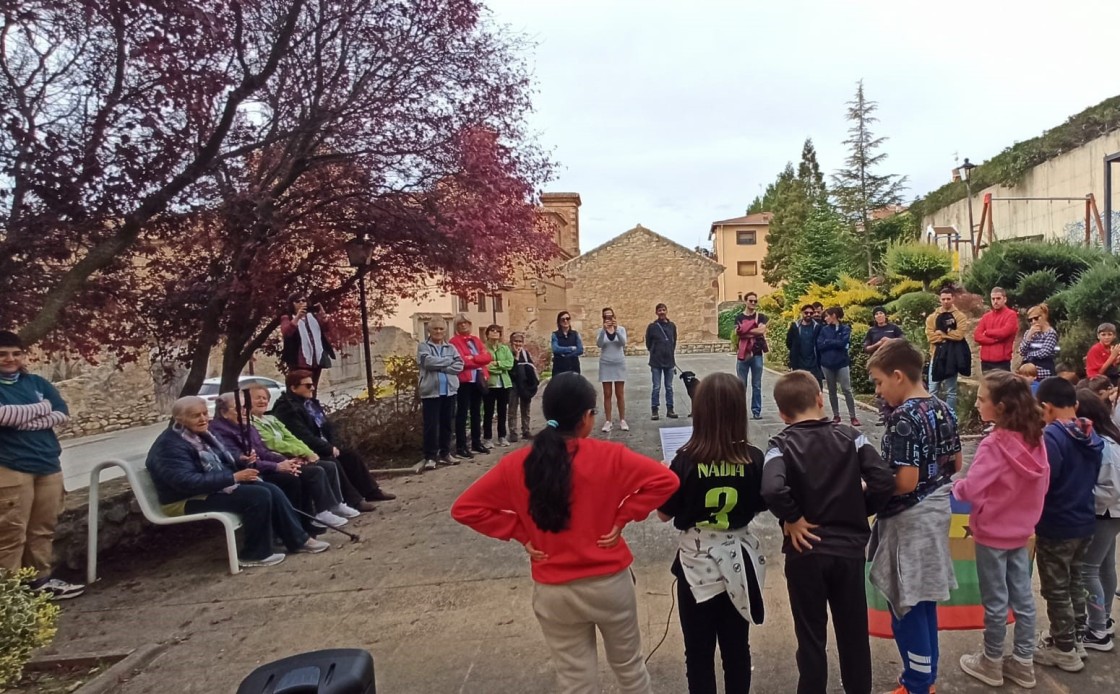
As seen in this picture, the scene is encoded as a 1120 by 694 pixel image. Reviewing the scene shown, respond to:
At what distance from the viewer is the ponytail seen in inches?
96.0

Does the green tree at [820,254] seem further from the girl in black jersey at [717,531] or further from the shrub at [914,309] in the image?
the girl in black jersey at [717,531]

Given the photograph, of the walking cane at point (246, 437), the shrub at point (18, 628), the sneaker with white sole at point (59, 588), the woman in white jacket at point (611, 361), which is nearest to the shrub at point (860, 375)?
the woman in white jacket at point (611, 361)

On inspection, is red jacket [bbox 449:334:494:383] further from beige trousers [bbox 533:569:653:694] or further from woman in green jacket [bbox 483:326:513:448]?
beige trousers [bbox 533:569:653:694]

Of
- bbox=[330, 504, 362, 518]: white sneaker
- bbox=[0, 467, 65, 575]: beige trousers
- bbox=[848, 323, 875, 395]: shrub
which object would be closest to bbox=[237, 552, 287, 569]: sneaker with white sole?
bbox=[330, 504, 362, 518]: white sneaker

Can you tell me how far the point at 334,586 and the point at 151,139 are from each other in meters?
3.72

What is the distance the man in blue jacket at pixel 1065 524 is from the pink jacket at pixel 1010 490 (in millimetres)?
151

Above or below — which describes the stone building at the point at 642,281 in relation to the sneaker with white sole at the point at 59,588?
above

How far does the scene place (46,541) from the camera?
15.6 feet

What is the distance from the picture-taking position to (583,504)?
249 cm

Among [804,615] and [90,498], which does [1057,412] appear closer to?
[804,615]

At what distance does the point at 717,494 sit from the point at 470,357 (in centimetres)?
600

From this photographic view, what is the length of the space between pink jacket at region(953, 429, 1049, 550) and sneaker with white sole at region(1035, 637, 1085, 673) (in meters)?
0.57

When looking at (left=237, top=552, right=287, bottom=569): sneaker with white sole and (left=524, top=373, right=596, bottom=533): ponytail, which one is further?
(left=237, top=552, right=287, bottom=569): sneaker with white sole

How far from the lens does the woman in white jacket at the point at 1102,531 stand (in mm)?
3170
